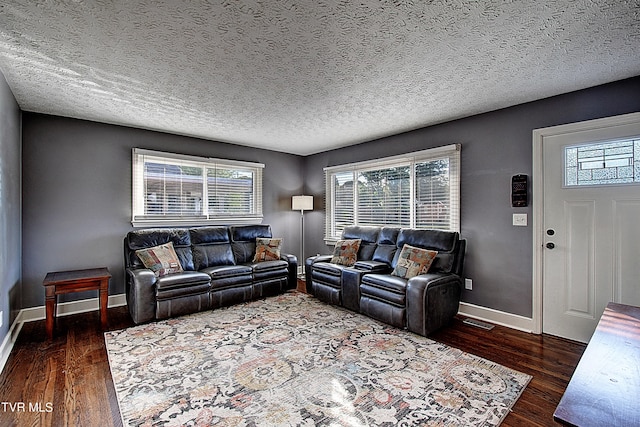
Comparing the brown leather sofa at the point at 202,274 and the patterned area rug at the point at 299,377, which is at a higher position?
the brown leather sofa at the point at 202,274

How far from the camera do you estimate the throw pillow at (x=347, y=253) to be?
437 centimetres

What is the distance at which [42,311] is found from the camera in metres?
3.69

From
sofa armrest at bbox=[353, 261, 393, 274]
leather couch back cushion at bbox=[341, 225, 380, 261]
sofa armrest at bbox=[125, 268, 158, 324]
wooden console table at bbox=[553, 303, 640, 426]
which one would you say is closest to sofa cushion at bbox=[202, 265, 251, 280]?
sofa armrest at bbox=[125, 268, 158, 324]

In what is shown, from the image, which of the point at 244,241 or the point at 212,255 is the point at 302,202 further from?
the point at 212,255

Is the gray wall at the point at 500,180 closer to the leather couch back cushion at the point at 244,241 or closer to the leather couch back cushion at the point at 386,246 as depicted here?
the leather couch back cushion at the point at 386,246

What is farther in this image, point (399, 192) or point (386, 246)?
point (399, 192)

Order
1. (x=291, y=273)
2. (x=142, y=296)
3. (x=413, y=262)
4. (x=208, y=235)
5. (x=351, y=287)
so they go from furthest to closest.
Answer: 1. (x=291, y=273)
2. (x=208, y=235)
3. (x=351, y=287)
4. (x=413, y=262)
5. (x=142, y=296)

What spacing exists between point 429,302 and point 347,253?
5.00 feet

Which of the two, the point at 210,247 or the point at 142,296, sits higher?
the point at 210,247

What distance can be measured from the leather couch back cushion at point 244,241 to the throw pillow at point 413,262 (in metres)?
2.34

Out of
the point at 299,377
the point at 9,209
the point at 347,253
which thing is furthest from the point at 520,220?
the point at 9,209

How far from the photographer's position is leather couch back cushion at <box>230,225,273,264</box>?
484 cm

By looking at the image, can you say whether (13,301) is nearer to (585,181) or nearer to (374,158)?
(374,158)

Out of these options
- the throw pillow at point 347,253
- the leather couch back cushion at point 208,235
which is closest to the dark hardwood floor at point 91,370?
the leather couch back cushion at point 208,235
